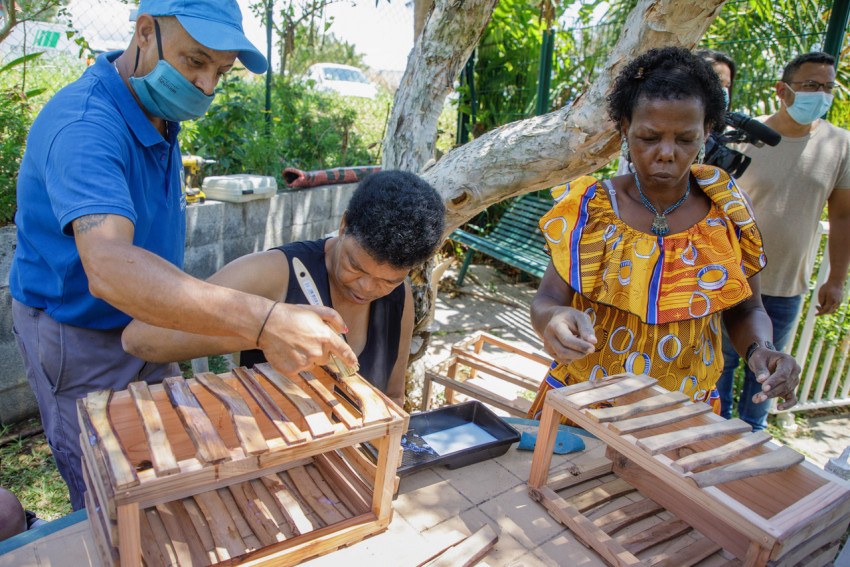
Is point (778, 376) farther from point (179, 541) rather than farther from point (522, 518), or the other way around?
point (179, 541)

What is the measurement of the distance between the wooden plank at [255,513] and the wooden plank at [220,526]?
35 mm

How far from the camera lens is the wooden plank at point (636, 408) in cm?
130

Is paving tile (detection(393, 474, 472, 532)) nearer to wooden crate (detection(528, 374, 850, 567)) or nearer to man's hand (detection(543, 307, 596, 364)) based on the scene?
wooden crate (detection(528, 374, 850, 567))

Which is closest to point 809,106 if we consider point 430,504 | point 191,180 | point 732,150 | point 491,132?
point 732,150

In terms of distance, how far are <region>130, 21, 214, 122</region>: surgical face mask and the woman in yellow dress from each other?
1195mm

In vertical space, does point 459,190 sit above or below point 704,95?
below

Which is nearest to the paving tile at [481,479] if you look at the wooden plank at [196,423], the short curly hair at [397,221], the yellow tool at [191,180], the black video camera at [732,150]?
the short curly hair at [397,221]

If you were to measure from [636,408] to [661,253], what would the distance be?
1.85ft

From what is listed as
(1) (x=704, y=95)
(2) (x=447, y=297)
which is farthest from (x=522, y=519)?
(2) (x=447, y=297)

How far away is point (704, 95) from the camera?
1.70 meters

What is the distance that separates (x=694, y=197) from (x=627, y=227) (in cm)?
30

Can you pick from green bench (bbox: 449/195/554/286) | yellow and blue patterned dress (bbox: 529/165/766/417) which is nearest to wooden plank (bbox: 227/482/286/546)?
yellow and blue patterned dress (bbox: 529/165/766/417)

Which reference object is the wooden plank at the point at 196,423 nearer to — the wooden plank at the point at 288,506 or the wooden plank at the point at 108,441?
the wooden plank at the point at 108,441

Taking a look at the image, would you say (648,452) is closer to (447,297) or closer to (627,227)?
(627,227)
